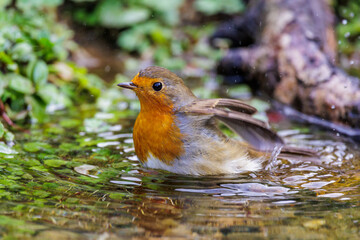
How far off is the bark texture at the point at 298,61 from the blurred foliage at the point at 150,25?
0.86 meters

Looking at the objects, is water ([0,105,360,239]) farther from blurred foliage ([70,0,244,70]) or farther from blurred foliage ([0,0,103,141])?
blurred foliage ([70,0,244,70])

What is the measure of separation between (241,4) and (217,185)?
5.97m

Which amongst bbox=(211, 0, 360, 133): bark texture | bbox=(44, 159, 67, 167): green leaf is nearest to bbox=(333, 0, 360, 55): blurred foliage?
bbox=(211, 0, 360, 133): bark texture

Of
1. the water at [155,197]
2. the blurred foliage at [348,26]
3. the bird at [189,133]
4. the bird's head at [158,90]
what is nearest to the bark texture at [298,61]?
the blurred foliage at [348,26]

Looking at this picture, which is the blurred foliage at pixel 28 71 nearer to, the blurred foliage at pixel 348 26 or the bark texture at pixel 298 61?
the bark texture at pixel 298 61

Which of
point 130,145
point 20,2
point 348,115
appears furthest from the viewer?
point 20,2

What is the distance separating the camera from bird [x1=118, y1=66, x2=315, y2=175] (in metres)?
3.63

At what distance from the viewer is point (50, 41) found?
518cm

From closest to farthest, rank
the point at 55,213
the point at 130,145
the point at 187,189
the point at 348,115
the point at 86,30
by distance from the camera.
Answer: the point at 55,213 → the point at 187,189 → the point at 130,145 → the point at 348,115 → the point at 86,30

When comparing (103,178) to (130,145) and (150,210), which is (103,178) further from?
(130,145)

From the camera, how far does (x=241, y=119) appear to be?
3582 millimetres

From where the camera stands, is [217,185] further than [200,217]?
Yes

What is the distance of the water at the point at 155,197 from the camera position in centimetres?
256

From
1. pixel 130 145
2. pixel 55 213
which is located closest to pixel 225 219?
pixel 55 213
